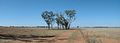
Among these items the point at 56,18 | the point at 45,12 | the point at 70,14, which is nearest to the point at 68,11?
the point at 70,14

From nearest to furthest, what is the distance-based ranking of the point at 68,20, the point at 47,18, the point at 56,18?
the point at 68,20
the point at 56,18
the point at 47,18

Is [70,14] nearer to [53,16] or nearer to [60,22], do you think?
[60,22]

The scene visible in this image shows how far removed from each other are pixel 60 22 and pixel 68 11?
641 cm

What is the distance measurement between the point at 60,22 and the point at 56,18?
3.22 metres

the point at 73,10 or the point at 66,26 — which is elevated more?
the point at 73,10

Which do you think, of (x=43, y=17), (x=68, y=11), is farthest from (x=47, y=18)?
(x=68, y=11)

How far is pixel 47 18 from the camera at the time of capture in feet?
370

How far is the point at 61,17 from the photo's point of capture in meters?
100

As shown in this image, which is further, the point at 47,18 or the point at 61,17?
the point at 47,18

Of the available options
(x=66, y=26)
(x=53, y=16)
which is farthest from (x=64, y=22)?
(x=53, y=16)

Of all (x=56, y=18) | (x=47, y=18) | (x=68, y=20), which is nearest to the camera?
(x=68, y=20)

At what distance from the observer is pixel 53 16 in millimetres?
111312

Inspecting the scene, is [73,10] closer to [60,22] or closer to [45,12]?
[60,22]

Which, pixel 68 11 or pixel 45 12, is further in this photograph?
pixel 45 12
